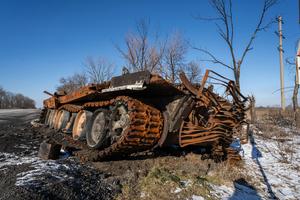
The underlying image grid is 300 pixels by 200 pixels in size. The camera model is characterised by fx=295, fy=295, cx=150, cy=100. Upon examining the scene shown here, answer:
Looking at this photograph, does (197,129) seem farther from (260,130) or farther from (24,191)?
(260,130)

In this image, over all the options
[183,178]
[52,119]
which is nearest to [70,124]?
[52,119]

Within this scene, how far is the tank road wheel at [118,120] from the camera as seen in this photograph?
5816 millimetres

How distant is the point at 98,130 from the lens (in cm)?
668

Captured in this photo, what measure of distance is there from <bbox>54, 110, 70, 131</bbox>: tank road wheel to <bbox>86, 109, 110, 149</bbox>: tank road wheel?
6.72ft

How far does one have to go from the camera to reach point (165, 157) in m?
6.65

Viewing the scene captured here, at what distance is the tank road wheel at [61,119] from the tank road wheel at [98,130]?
6.72 ft

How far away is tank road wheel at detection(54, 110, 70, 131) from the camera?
8633 mm

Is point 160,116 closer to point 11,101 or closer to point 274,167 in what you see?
point 274,167

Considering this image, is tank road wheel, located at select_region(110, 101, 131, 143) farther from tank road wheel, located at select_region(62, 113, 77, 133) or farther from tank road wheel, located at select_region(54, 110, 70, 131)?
tank road wheel, located at select_region(54, 110, 70, 131)

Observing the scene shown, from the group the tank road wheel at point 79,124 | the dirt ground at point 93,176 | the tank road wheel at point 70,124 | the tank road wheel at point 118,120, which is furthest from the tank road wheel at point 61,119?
the tank road wheel at point 118,120

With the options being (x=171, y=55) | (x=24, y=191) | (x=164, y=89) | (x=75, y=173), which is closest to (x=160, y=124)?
(x=164, y=89)

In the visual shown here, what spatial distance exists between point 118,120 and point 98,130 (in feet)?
3.00

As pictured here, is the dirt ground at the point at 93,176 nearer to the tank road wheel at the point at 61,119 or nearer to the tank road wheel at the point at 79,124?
the tank road wheel at the point at 79,124

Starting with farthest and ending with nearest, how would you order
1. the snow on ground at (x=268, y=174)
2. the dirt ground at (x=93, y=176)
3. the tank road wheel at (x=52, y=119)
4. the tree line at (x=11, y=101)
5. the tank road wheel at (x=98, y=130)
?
the tree line at (x=11, y=101), the tank road wheel at (x=52, y=119), the tank road wheel at (x=98, y=130), the snow on ground at (x=268, y=174), the dirt ground at (x=93, y=176)
